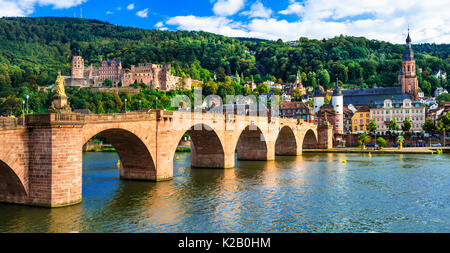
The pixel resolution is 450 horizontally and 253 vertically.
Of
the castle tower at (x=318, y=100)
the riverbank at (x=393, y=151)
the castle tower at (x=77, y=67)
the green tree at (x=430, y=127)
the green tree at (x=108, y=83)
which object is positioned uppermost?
the castle tower at (x=77, y=67)

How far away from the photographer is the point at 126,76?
15838 centimetres

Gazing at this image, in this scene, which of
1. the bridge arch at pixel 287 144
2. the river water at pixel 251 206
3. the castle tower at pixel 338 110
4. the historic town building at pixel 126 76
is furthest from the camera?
the historic town building at pixel 126 76

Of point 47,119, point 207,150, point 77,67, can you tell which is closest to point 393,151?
point 207,150

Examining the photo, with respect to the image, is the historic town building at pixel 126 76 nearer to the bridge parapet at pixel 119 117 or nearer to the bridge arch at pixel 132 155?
the bridge arch at pixel 132 155

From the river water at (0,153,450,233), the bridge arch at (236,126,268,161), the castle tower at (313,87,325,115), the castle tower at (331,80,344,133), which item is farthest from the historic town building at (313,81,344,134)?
the river water at (0,153,450,233)

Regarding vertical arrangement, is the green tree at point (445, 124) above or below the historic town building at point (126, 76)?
below

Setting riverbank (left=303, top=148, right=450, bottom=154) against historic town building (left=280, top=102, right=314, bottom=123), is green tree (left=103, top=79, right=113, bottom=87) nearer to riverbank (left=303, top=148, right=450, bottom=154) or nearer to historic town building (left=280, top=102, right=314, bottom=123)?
historic town building (left=280, top=102, right=314, bottom=123)

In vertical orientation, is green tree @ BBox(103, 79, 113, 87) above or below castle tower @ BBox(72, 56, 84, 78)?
below

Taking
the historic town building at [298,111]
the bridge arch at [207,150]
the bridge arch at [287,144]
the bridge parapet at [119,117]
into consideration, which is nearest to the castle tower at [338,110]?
the historic town building at [298,111]

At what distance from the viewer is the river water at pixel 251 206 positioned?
21.7 meters

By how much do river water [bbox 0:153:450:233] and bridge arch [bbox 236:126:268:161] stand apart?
52.0 ft

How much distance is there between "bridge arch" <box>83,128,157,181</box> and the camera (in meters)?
31.4

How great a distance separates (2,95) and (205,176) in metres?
110
